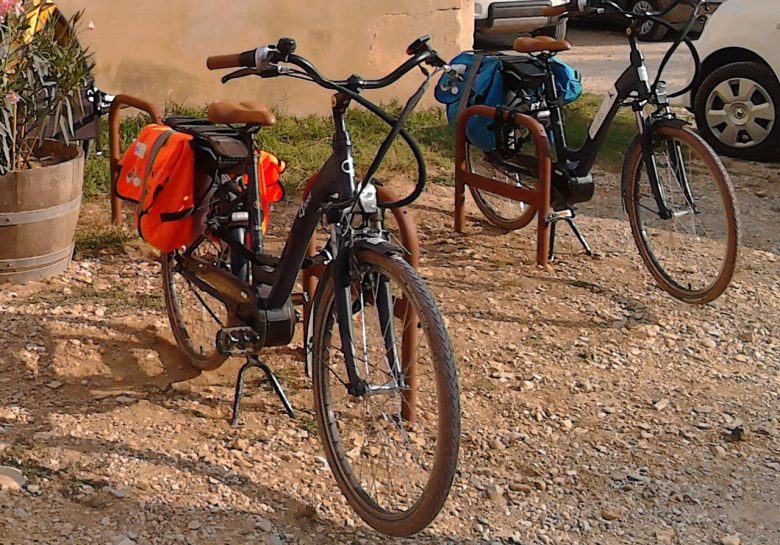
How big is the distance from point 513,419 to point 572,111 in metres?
5.11

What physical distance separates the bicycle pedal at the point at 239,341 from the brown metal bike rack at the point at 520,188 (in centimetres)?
210

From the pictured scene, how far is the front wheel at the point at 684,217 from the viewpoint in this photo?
4781 mm

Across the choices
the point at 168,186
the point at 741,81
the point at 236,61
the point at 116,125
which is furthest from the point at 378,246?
the point at 741,81

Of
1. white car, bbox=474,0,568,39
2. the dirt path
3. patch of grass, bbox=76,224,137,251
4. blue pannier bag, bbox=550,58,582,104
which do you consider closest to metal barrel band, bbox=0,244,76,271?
the dirt path

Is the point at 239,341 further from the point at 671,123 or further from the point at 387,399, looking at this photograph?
the point at 671,123

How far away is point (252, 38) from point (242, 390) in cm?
417

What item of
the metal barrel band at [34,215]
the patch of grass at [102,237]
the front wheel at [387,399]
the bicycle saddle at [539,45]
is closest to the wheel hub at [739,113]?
the bicycle saddle at [539,45]

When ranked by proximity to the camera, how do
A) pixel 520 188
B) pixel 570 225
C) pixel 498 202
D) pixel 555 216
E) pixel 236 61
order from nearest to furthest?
1. pixel 236 61
2. pixel 555 216
3. pixel 520 188
4. pixel 570 225
5. pixel 498 202

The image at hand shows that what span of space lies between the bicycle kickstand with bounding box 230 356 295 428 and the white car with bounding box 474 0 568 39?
24.1 ft

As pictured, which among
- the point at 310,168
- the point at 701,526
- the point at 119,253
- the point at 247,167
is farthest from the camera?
the point at 310,168

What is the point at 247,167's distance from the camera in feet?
12.0

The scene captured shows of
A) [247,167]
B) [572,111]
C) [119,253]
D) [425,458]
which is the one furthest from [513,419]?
[572,111]

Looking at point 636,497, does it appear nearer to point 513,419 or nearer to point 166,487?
point 513,419

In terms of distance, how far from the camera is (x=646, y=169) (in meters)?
5.10
